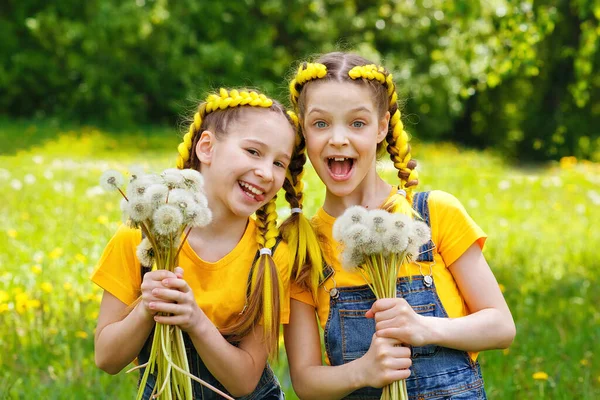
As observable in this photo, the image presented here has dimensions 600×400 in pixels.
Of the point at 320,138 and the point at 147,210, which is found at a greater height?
the point at 320,138

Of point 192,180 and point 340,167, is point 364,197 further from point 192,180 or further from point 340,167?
point 192,180

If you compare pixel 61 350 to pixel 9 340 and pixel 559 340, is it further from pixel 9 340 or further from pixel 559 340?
pixel 559 340

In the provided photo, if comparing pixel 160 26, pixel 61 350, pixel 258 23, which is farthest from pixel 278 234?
pixel 258 23

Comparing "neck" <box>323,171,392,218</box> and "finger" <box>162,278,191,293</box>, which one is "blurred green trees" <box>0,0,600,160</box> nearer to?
"neck" <box>323,171,392,218</box>

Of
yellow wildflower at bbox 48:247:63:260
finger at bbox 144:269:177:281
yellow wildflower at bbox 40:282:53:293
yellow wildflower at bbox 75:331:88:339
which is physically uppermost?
yellow wildflower at bbox 48:247:63:260

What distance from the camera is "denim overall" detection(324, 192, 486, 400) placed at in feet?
7.80

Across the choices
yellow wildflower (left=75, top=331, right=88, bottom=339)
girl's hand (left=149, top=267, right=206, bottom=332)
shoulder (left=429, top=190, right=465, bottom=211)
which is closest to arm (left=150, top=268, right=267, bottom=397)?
girl's hand (left=149, top=267, right=206, bottom=332)

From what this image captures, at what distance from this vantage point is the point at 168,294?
2.00 m

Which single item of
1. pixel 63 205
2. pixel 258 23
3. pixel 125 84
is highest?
pixel 258 23

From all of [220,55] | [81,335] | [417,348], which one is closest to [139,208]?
[417,348]

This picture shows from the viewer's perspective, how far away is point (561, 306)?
434cm

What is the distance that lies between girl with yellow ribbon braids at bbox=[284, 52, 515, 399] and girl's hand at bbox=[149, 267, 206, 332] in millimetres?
551

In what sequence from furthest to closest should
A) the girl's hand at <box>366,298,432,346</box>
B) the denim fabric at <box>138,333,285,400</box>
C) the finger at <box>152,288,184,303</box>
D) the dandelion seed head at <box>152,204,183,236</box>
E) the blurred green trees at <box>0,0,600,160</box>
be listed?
1. the blurred green trees at <box>0,0,600,160</box>
2. the denim fabric at <box>138,333,285,400</box>
3. the girl's hand at <box>366,298,432,346</box>
4. the finger at <box>152,288,184,303</box>
5. the dandelion seed head at <box>152,204,183,236</box>

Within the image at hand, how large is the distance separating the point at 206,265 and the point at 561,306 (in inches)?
101
